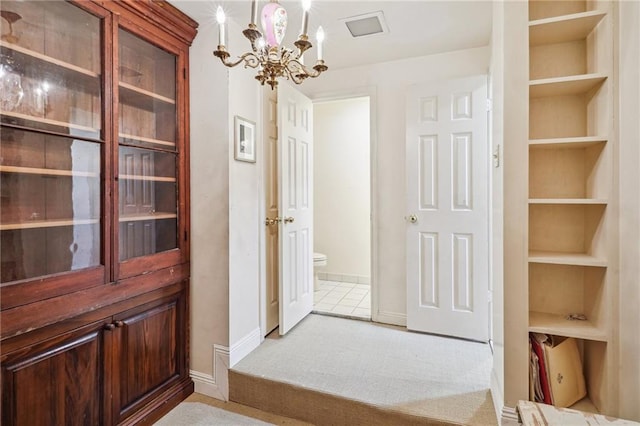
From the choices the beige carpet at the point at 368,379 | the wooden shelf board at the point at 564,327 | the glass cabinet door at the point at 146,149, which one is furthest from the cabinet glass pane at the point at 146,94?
the wooden shelf board at the point at 564,327

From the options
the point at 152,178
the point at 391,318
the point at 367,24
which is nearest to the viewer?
the point at 152,178

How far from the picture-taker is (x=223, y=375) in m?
2.08

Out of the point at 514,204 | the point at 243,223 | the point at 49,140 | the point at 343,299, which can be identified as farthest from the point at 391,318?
the point at 49,140

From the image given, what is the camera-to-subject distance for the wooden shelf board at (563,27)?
4.59ft

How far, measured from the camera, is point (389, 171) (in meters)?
2.88

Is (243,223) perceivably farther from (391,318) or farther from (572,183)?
(572,183)

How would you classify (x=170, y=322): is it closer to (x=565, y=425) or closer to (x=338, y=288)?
(x=565, y=425)

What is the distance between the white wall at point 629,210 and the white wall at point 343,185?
288cm

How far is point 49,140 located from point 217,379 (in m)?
1.64

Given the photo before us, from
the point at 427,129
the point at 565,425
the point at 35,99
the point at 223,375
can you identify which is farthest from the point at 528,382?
the point at 35,99

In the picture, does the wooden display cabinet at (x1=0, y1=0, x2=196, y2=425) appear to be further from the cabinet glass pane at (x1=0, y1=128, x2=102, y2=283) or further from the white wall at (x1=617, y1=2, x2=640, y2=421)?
the white wall at (x1=617, y1=2, x2=640, y2=421)

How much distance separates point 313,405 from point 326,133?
10.7ft

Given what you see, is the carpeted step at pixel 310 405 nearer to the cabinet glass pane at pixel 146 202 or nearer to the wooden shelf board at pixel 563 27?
the cabinet glass pane at pixel 146 202

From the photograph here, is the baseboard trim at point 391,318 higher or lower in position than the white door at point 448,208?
lower
